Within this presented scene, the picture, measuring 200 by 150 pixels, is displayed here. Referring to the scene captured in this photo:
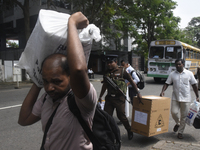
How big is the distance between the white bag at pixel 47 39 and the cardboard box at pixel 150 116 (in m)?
2.70

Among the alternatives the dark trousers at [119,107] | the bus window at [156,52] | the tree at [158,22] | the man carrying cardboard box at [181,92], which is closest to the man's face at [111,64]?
the dark trousers at [119,107]

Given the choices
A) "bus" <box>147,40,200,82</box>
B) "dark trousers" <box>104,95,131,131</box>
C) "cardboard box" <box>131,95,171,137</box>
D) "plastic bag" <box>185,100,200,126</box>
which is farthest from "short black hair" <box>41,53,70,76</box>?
"bus" <box>147,40,200,82</box>

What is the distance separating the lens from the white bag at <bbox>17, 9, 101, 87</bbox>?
48.1 inches

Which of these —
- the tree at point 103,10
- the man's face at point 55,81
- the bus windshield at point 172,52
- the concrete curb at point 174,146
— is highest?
the tree at point 103,10

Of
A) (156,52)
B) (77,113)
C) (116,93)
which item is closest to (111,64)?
(116,93)

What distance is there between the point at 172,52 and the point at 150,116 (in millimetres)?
12215

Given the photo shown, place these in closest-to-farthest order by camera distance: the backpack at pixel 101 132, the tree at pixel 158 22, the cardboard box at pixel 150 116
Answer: the backpack at pixel 101 132, the cardboard box at pixel 150 116, the tree at pixel 158 22

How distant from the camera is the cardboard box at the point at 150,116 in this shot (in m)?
3.79

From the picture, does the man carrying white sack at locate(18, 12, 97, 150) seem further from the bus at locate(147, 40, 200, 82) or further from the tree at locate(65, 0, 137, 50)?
the bus at locate(147, 40, 200, 82)

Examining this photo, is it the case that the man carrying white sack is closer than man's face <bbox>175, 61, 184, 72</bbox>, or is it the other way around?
the man carrying white sack

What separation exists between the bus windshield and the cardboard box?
38.5ft

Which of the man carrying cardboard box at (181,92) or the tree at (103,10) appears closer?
the man carrying cardboard box at (181,92)

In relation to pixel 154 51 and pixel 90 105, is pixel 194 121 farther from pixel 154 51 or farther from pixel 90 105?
pixel 154 51

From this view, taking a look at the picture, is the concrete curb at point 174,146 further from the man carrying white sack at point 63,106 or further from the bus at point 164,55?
the bus at point 164,55
